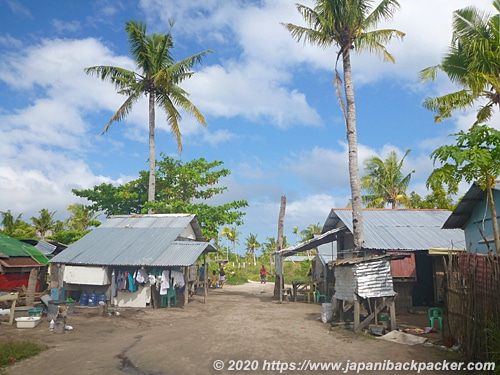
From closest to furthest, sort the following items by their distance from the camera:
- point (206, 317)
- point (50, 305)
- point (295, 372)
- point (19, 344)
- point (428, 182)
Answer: point (295, 372) → point (19, 344) → point (428, 182) → point (50, 305) → point (206, 317)

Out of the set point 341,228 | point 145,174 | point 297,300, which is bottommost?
point 297,300

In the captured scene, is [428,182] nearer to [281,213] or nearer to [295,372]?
[295,372]

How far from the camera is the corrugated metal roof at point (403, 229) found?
57.9 ft

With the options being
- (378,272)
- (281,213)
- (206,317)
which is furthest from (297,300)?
(378,272)

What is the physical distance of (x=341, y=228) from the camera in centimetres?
2028

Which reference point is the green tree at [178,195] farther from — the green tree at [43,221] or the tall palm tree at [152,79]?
the green tree at [43,221]

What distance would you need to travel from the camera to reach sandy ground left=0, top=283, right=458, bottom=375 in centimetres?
830

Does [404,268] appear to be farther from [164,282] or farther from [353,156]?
[164,282]

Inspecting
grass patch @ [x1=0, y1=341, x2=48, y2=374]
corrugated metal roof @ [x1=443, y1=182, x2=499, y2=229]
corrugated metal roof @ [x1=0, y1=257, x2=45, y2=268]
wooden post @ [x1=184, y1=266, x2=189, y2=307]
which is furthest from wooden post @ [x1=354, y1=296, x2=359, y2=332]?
corrugated metal roof @ [x1=0, y1=257, x2=45, y2=268]

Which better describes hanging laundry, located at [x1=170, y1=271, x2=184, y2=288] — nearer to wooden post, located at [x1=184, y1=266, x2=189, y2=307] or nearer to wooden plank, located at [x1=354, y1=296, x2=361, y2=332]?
wooden post, located at [x1=184, y1=266, x2=189, y2=307]

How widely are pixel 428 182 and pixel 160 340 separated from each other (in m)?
8.98

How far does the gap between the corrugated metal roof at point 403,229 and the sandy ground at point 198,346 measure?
12.8 ft

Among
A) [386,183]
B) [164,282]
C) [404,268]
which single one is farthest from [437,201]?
[164,282]

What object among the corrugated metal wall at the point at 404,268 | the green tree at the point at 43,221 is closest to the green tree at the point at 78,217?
the green tree at the point at 43,221
